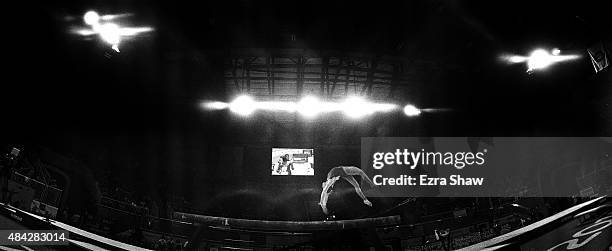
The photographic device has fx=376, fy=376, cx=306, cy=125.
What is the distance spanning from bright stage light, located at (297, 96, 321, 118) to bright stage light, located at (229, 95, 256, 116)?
1748mm

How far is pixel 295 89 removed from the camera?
1377cm

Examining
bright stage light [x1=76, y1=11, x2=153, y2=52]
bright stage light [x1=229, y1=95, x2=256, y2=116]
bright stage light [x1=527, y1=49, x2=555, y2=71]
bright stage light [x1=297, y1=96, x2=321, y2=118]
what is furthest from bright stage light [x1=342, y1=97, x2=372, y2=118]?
bright stage light [x1=76, y1=11, x2=153, y2=52]

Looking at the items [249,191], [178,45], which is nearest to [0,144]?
[178,45]

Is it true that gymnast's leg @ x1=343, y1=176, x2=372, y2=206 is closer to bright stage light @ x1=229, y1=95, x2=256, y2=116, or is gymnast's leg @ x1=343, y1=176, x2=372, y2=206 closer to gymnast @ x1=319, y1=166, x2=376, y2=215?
gymnast @ x1=319, y1=166, x2=376, y2=215

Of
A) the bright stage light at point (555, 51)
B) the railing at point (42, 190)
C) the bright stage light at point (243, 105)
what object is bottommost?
the railing at point (42, 190)

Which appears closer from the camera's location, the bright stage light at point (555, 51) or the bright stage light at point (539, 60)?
the bright stage light at point (555, 51)

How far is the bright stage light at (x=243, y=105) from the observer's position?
45.1 ft

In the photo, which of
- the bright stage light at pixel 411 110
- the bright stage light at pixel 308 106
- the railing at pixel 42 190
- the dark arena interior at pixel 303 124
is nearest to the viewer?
the dark arena interior at pixel 303 124

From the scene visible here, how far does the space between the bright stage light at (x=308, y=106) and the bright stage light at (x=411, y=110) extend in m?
3.18

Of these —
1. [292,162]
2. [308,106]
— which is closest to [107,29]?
[308,106]

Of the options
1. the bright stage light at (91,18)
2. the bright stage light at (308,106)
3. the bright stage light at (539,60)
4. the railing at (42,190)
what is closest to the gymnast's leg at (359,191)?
the bright stage light at (308,106)

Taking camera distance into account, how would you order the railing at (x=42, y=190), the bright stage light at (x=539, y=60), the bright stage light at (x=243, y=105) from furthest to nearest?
the bright stage light at (x=243, y=105)
the bright stage light at (x=539, y=60)
the railing at (x=42, y=190)

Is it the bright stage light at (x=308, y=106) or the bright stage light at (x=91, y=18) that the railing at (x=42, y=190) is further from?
the bright stage light at (x=308, y=106)

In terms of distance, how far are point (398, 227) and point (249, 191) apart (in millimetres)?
5895
